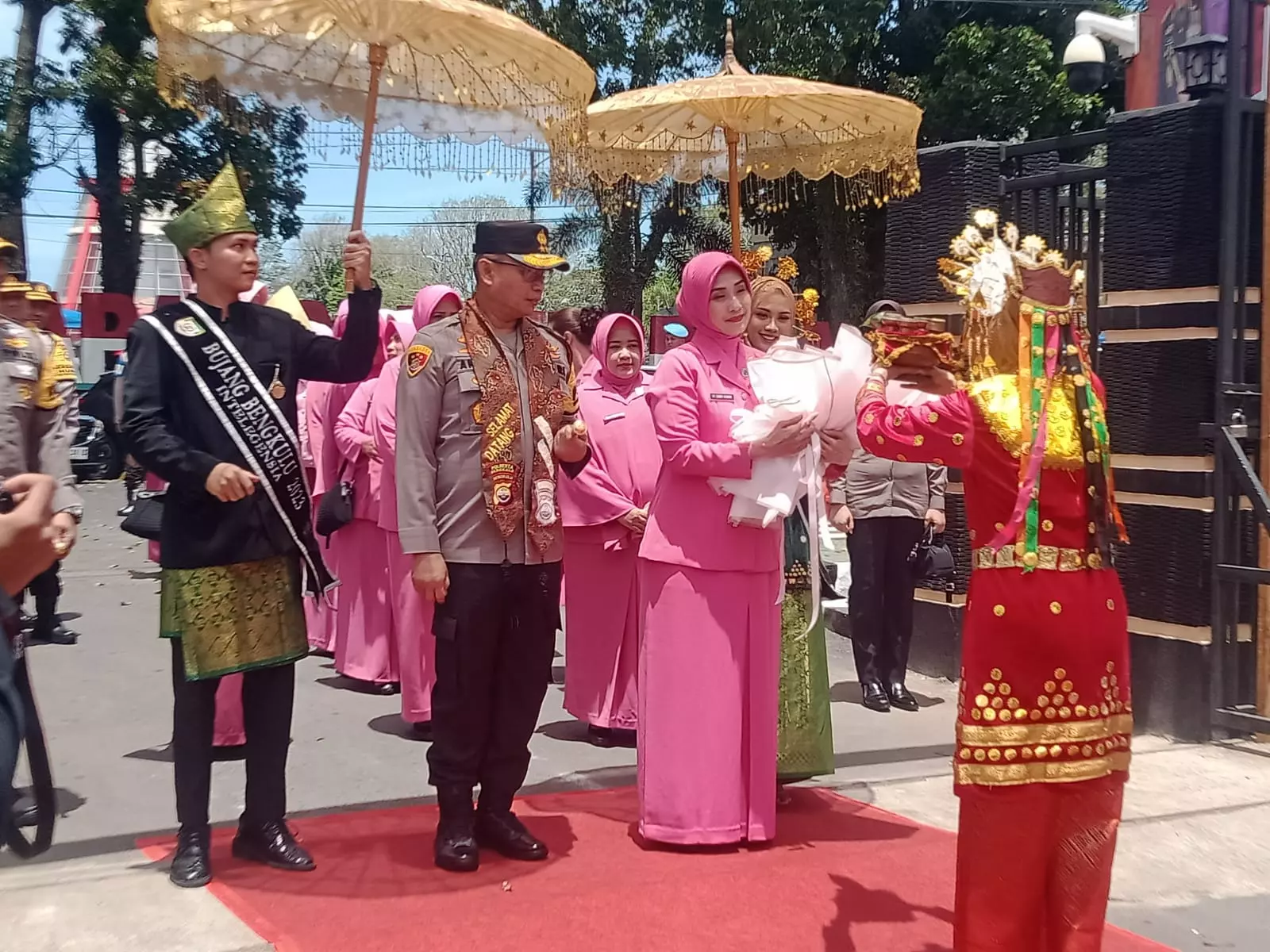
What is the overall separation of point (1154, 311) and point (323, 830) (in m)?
4.25

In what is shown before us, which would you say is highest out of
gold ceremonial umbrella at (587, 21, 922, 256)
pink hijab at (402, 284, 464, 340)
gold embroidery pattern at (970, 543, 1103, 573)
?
gold ceremonial umbrella at (587, 21, 922, 256)

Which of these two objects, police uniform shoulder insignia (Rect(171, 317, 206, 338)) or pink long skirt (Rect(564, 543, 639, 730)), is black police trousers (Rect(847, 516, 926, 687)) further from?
police uniform shoulder insignia (Rect(171, 317, 206, 338))

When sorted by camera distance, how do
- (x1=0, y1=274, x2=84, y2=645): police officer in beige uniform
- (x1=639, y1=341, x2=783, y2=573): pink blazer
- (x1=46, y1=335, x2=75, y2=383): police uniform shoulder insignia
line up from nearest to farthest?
(x1=0, y1=274, x2=84, y2=645): police officer in beige uniform, (x1=639, y1=341, x2=783, y2=573): pink blazer, (x1=46, y1=335, x2=75, y2=383): police uniform shoulder insignia

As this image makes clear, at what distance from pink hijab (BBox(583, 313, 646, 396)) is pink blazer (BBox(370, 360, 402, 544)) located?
99 cm

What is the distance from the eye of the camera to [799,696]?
5.00 metres

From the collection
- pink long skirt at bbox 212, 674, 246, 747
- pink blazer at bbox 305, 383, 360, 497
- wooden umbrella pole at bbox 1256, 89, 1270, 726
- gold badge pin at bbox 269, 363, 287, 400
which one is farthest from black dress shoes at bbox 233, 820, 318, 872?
wooden umbrella pole at bbox 1256, 89, 1270, 726

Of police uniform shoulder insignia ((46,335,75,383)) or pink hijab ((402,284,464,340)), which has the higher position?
pink hijab ((402,284,464,340))

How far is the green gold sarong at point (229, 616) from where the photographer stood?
13.1ft

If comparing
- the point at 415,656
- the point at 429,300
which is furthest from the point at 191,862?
the point at 429,300

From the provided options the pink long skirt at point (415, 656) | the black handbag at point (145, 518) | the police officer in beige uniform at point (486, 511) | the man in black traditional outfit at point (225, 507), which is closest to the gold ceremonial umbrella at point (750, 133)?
the police officer in beige uniform at point (486, 511)

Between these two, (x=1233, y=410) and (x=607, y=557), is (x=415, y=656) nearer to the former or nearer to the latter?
(x=607, y=557)

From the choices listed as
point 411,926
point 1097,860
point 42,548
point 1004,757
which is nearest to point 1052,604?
point 1004,757

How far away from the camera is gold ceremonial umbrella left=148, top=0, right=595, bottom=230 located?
4.14 meters

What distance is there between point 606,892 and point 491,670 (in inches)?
31.2
